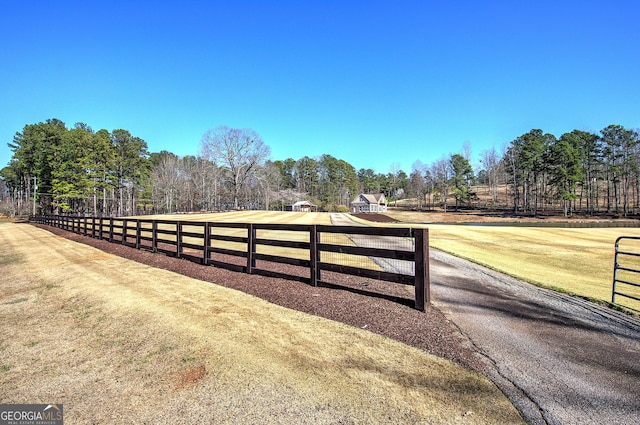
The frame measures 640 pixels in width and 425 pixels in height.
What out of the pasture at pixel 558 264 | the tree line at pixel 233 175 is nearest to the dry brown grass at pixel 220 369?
the pasture at pixel 558 264

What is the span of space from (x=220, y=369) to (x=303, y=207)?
276 ft

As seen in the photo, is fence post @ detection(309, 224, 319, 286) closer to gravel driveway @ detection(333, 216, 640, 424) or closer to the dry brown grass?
the dry brown grass

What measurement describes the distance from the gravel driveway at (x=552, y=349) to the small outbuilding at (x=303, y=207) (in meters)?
79.0

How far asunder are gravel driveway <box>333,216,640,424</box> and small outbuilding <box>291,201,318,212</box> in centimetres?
7899

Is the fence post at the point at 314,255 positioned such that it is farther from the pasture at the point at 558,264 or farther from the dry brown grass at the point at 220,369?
the pasture at the point at 558,264

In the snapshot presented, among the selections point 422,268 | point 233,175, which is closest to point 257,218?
point 233,175

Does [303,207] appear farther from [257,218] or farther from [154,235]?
[154,235]

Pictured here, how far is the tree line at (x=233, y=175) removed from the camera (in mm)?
53469

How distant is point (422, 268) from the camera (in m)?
4.96

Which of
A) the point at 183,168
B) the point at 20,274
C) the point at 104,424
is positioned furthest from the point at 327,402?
the point at 183,168

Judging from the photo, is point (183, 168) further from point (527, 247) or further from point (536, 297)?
point (536, 297)

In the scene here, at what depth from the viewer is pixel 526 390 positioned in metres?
2.96

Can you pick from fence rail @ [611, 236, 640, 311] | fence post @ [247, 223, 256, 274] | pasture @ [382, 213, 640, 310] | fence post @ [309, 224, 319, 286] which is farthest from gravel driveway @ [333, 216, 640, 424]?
fence post @ [247, 223, 256, 274]

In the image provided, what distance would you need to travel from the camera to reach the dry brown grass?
2.65m
